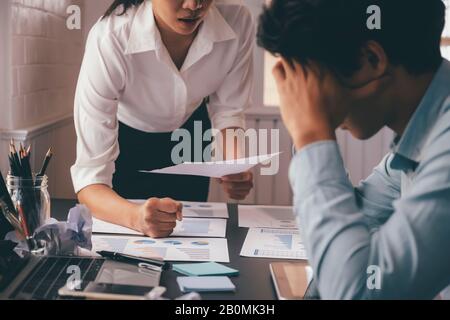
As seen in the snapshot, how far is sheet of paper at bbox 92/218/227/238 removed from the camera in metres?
1.28

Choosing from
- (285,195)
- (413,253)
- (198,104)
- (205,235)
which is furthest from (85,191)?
(285,195)

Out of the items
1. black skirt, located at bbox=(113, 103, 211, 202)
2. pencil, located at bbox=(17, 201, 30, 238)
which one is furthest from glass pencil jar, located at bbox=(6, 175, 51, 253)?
black skirt, located at bbox=(113, 103, 211, 202)

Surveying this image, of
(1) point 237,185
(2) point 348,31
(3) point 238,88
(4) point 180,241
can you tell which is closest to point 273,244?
(4) point 180,241

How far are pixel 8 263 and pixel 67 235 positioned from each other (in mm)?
142

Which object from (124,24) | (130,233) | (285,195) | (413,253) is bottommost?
(285,195)

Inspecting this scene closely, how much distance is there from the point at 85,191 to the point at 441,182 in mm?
939

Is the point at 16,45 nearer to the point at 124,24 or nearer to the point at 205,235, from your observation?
the point at 124,24

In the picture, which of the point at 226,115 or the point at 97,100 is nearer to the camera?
the point at 97,100

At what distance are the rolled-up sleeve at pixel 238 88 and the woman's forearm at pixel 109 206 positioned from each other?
0.42 metres

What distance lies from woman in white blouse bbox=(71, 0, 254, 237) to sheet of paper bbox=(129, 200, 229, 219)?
0.18ft

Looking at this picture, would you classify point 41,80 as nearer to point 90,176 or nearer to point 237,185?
point 90,176

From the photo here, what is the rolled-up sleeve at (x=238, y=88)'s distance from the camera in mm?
1743

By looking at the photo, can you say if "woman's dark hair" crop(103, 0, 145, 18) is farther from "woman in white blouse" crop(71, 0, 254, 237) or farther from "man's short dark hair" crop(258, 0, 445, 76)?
"man's short dark hair" crop(258, 0, 445, 76)

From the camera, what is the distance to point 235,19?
175 centimetres
